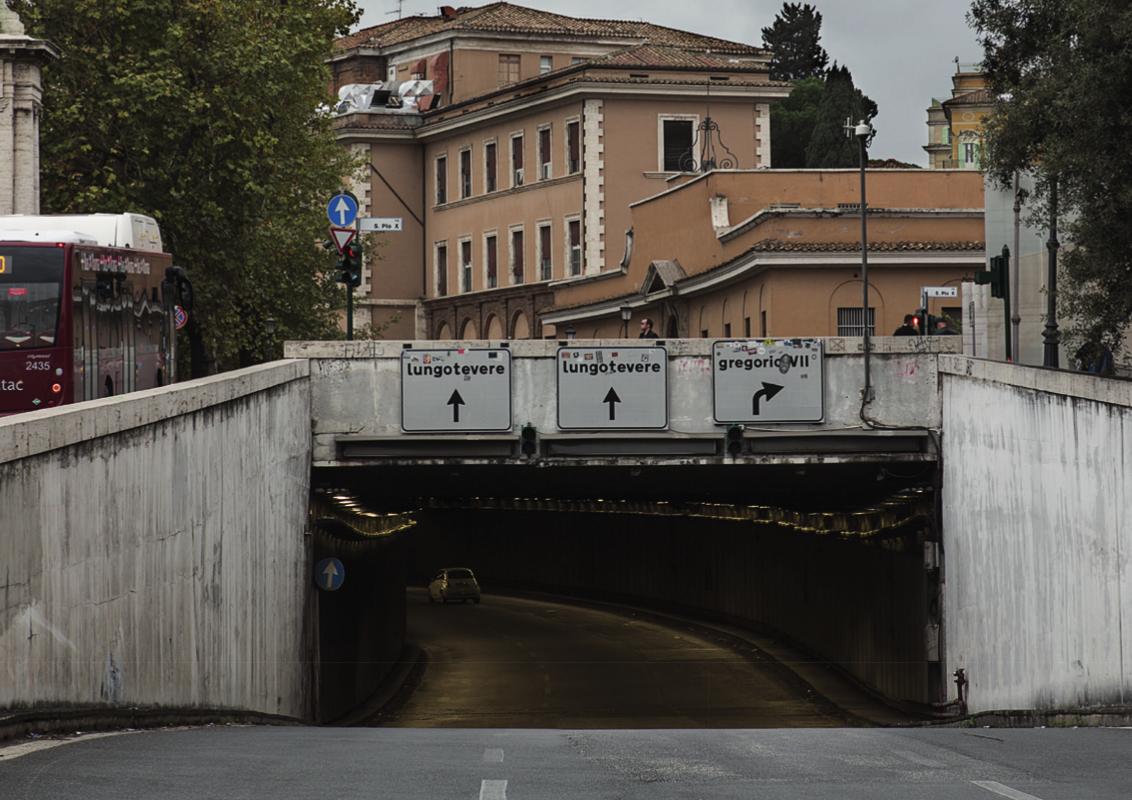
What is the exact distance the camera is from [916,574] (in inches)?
1185

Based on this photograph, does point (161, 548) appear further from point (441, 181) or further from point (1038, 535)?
point (441, 181)

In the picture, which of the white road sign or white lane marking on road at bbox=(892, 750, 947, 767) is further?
the white road sign

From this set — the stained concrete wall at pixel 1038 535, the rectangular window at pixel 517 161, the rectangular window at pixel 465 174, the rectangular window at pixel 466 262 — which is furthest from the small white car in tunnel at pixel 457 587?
the stained concrete wall at pixel 1038 535

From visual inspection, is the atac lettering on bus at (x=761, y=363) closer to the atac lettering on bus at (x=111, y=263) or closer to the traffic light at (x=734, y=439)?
the traffic light at (x=734, y=439)

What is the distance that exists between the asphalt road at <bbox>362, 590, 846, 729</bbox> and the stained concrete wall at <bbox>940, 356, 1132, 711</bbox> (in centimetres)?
799

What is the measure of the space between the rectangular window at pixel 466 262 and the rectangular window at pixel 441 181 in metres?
2.82

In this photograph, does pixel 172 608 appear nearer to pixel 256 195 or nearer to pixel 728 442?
pixel 728 442

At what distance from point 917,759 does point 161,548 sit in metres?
7.84

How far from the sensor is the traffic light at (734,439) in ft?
87.4

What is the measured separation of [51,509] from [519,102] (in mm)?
61730

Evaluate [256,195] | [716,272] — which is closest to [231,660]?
[256,195]

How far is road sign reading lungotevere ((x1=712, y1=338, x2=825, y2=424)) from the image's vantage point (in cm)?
2656

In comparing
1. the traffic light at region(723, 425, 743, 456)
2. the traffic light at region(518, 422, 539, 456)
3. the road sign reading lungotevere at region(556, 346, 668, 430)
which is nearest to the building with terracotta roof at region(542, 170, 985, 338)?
the traffic light at region(723, 425, 743, 456)

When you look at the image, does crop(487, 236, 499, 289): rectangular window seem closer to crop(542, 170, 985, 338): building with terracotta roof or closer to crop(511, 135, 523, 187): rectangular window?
crop(511, 135, 523, 187): rectangular window
